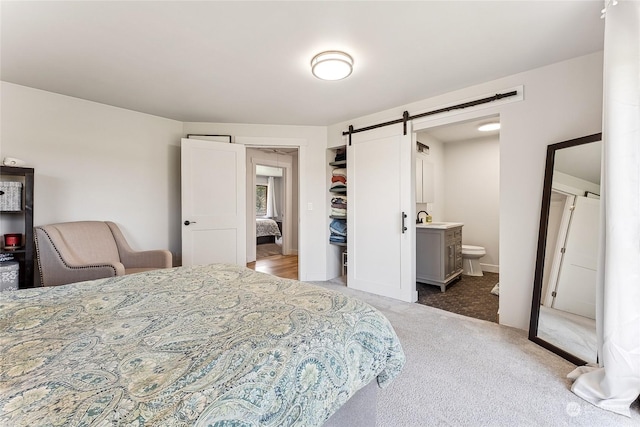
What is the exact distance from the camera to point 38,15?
173 centimetres

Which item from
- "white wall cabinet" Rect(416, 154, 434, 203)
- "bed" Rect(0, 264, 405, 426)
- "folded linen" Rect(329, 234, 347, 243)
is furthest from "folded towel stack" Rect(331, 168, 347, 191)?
"bed" Rect(0, 264, 405, 426)

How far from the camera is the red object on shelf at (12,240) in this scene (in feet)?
8.04

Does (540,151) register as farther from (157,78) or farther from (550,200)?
(157,78)

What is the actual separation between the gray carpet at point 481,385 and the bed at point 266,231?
18.6 ft

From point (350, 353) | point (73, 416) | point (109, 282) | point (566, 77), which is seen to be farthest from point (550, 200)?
point (109, 282)

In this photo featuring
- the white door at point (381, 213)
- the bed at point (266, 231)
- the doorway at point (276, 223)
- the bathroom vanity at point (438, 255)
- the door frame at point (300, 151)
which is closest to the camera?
the white door at point (381, 213)

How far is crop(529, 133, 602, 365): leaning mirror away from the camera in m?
1.94

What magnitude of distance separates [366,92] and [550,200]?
190cm

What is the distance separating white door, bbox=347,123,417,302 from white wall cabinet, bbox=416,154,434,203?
3.77 ft

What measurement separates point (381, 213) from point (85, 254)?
3152 mm

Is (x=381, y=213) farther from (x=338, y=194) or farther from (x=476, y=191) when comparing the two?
(x=476, y=191)

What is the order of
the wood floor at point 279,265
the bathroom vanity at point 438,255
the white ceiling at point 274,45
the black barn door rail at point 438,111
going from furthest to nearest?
the wood floor at point 279,265 → the bathroom vanity at point 438,255 → the black barn door rail at point 438,111 → the white ceiling at point 274,45

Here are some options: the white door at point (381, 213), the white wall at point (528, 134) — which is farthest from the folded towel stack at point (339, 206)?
the white wall at point (528, 134)

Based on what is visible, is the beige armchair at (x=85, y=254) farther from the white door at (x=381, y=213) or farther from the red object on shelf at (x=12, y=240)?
the white door at (x=381, y=213)
